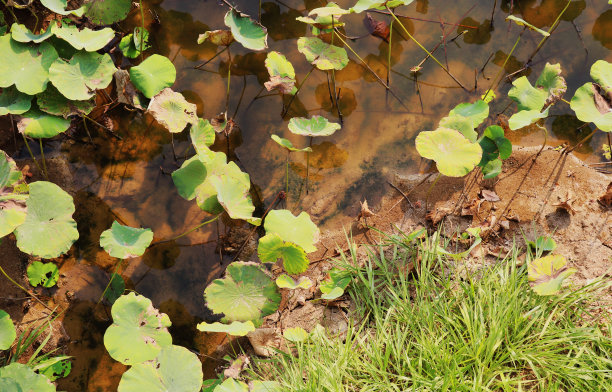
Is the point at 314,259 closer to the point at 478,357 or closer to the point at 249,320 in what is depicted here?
the point at 249,320

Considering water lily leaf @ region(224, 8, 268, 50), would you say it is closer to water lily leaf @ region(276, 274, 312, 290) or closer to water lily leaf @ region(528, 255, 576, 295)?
water lily leaf @ region(276, 274, 312, 290)

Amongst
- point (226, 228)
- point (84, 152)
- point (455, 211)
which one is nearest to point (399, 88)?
point (455, 211)

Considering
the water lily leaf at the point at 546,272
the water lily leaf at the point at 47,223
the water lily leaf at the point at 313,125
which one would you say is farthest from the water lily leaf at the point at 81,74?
the water lily leaf at the point at 546,272

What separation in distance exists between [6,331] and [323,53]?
7.66 feet

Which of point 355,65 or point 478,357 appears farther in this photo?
point 355,65

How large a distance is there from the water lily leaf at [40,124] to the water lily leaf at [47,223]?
34 cm

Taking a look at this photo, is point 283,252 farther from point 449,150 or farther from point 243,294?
point 449,150

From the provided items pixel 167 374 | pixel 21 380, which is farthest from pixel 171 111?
pixel 21 380

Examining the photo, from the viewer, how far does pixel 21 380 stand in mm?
2213

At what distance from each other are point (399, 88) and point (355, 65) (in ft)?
1.11

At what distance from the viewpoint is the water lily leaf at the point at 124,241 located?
2393 mm

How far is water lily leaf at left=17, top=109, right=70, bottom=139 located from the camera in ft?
8.42

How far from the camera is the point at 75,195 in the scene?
2.87 metres

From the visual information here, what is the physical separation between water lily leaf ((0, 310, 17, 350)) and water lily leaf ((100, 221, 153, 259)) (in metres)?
0.59
